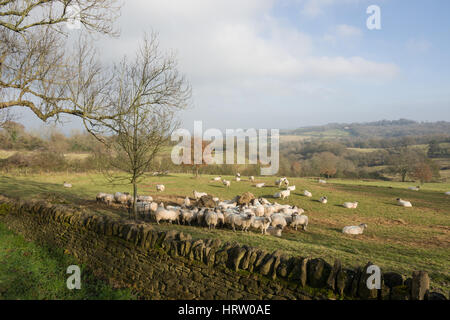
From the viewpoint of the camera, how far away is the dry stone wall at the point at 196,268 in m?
4.36

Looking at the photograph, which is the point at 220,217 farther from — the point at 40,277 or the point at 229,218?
the point at 40,277

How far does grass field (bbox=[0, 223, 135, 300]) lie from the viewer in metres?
6.94

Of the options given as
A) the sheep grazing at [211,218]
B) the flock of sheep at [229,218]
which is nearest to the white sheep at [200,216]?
the flock of sheep at [229,218]

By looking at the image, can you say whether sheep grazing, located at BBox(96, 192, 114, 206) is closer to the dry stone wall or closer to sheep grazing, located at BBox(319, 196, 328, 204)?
the dry stone wall

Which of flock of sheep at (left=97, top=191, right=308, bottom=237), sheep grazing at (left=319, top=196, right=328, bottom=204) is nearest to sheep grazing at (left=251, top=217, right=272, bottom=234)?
flock of sheep at (left=97, top=191, right=308, bottom=237)

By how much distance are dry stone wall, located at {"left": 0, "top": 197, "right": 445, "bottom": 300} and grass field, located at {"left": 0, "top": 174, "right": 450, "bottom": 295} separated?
3198 millimetres

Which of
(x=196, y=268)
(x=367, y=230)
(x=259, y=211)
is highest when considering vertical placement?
(x=196, y=268)

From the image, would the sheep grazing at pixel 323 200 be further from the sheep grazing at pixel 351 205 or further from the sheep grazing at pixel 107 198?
the sheep grazing at pixel 107 198

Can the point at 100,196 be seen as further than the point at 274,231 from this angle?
Yes

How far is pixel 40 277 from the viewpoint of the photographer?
7852 mm

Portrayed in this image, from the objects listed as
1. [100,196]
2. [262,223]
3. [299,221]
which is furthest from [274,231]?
[100,196]

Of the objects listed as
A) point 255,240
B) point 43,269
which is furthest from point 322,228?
point 43,269

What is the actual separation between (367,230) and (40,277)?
584 inches

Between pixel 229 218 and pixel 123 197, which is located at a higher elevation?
pixel 123 197
